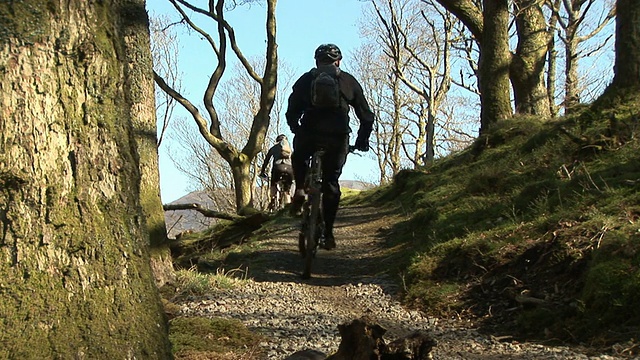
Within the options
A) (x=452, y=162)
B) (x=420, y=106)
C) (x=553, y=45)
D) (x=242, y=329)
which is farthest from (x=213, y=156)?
(x=242, y=329)

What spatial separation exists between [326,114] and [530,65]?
304 inches

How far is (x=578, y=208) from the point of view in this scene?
20.0ft

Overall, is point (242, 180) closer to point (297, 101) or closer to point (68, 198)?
point (297, 101)

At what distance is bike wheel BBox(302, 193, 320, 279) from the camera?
7500 millimetres

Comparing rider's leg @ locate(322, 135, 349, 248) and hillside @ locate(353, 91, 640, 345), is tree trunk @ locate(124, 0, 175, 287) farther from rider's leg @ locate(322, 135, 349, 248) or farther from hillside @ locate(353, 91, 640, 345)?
hillside @ locate(353, 91, 640, 345)

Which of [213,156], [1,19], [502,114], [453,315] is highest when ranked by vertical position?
[213,156]

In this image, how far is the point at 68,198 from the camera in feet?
8.67

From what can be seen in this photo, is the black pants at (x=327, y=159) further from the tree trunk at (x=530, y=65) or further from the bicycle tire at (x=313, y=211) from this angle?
the tree trunk at (x=530, y=65)

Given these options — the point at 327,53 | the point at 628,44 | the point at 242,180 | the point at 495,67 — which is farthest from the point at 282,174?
the point at 628,44

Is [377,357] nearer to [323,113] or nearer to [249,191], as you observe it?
[323,113]

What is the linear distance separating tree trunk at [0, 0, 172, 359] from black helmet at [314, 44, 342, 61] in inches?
186

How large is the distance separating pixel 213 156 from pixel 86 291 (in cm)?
4554

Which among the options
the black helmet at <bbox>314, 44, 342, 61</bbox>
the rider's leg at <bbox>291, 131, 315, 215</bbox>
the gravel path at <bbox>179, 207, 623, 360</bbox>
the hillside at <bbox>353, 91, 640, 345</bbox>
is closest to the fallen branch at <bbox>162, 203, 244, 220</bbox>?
the gravel path at <bbox>179, 207, 623, 360</bbox>

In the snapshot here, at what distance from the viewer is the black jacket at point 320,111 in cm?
754
